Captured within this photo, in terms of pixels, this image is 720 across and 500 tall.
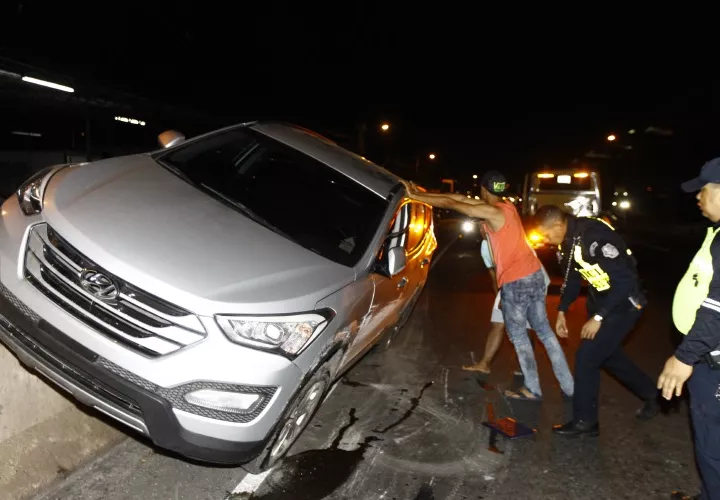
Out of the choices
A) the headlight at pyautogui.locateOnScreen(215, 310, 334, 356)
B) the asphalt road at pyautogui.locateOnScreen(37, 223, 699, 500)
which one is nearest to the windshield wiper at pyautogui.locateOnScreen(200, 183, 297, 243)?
the headlight at pyautogui.locateOnScreen(215, 310, 334, 356)

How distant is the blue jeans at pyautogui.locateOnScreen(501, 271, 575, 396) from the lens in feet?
17.6

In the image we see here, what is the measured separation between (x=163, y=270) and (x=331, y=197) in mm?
1985

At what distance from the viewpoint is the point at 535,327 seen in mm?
5441

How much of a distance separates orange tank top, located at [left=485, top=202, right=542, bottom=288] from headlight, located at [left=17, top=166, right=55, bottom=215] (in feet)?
11.3

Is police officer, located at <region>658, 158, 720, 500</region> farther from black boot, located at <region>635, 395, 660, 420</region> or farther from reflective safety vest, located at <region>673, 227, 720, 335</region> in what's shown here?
black boot, located at <region>635, 395, 660, 420</region>

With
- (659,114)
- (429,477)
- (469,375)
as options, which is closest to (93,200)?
(429,477)

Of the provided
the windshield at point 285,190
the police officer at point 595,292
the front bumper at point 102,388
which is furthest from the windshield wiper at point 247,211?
the police officer at point 595,292

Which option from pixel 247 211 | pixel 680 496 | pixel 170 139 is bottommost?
pixel 680 496

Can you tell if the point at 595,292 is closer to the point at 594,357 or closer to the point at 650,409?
the point at 594,357

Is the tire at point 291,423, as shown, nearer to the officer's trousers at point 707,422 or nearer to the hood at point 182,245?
the hood at point 182,245

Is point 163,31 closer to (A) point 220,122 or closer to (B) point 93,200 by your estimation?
(A) point 220,122

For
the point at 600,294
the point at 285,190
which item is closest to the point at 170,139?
the point at 285,190

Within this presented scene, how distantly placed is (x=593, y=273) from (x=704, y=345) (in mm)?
1652

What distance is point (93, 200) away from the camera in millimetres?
3602
